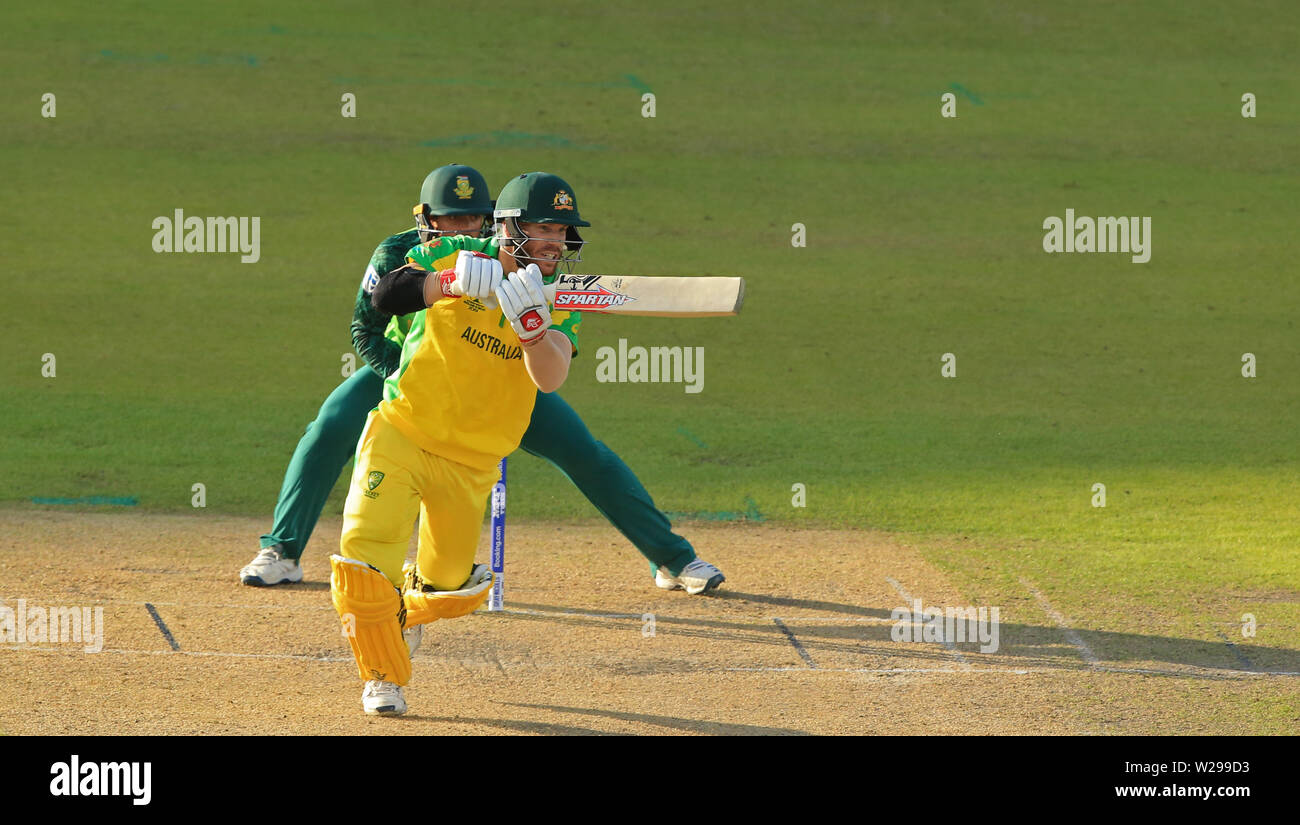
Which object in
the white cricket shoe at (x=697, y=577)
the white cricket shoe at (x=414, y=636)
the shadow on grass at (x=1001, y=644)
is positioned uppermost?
the white cricket shoe at (x=697, y=577)

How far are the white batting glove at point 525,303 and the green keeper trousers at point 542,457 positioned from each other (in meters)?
2.27

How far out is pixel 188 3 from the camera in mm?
21266

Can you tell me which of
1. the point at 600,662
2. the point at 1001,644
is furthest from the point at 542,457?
the point at 1001,644

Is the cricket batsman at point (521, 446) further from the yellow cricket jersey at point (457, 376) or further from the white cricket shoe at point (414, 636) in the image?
the yellow cricket jersey at point (457, 376)

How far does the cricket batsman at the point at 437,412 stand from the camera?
6.04 m

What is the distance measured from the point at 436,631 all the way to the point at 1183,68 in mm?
17043

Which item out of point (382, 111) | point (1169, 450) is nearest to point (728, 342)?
point (1169, 450)

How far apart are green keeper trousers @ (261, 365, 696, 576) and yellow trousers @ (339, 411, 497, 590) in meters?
1.54

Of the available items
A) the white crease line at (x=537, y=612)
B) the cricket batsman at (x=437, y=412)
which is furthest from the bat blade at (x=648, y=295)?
the white crease line at (x=537, y=612)

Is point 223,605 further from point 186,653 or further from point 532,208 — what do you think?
point 532,208

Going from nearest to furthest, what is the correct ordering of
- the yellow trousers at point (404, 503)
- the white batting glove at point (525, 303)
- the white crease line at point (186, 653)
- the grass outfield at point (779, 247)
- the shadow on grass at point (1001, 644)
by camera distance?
the white batting glove at point (525, 303), the yellow trousers at point (404, 503), the white crease line at point (186, 653), the shadow on grass at point (1001, 644), the grass outfield at point (779, 247)

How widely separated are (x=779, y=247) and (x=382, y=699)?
1148cm

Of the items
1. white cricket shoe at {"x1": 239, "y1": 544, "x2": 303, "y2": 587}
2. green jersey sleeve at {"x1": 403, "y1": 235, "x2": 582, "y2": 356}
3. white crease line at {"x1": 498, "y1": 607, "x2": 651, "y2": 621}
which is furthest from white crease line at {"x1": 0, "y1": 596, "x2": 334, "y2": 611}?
green jersey sleeve at {"x1": 403, "y1": 235, "x2": 582, "y2": 356}

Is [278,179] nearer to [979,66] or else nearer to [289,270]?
[289,270]
